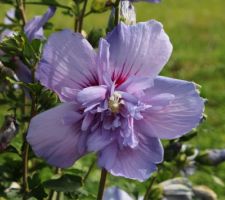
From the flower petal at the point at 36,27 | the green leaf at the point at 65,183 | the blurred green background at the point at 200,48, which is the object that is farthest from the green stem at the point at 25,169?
the blurred green background at the point at 200,48

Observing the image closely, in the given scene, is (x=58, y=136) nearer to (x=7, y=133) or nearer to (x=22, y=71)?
(x=7, y=133)

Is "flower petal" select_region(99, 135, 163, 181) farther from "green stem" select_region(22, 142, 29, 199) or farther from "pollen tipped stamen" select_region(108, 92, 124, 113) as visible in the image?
"green stem" select_region(22, 142, 29, 199)

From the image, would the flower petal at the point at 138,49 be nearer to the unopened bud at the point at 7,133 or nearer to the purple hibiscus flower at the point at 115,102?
the purple hibiscus flower at the point at 115,102

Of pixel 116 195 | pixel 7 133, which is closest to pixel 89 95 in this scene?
pixel 7 133

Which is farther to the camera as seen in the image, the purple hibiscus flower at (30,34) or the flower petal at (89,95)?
the purple hibiscus flower at (30,34)

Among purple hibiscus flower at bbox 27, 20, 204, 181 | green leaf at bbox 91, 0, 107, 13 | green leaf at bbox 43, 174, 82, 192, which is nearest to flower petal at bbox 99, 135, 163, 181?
purple hibiscus flower at bbox 27, 20, 204, 181

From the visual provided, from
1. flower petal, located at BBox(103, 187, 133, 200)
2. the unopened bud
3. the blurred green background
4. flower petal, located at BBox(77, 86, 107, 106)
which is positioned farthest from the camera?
the blurred green background
